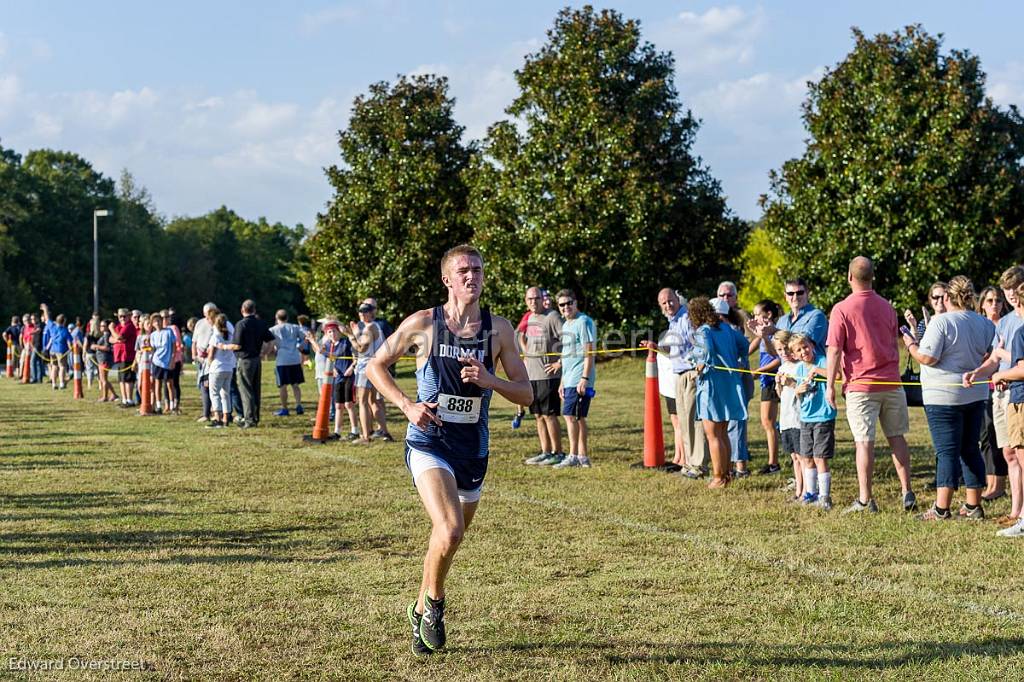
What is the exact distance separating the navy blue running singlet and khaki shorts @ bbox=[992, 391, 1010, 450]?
5612mm

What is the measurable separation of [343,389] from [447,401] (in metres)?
11.5

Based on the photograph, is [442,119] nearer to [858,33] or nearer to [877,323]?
[858,33]

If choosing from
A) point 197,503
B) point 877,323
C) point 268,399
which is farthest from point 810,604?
point 268,399

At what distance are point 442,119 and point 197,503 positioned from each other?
3311cm

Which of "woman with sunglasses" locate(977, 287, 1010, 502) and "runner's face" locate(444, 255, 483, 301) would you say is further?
"woman with sunglasses" locate(977, 287, 1010, 502)

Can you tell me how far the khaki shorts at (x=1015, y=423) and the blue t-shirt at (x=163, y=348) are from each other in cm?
1622

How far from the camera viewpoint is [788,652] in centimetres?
571

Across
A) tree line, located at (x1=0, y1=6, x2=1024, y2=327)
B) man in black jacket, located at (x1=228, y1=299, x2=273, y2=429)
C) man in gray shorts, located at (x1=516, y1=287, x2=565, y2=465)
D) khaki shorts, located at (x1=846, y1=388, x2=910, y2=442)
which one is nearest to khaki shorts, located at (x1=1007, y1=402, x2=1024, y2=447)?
khaki shorts, located at (x1=846, y1=388, x2=910, y2=442)

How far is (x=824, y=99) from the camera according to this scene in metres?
36.3

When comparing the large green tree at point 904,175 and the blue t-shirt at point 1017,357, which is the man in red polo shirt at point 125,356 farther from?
the large green tree at point 904,175

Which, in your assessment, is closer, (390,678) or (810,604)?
(390,678)

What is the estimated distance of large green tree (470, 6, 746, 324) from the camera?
3466 centimetres

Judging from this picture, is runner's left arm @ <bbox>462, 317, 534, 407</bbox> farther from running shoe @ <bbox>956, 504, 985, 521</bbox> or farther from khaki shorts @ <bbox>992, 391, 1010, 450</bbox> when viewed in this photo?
khaki shorts @ <bbox>992, 391, 1010, 450</bbox>

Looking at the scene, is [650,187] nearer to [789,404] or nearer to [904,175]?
[904,175]
